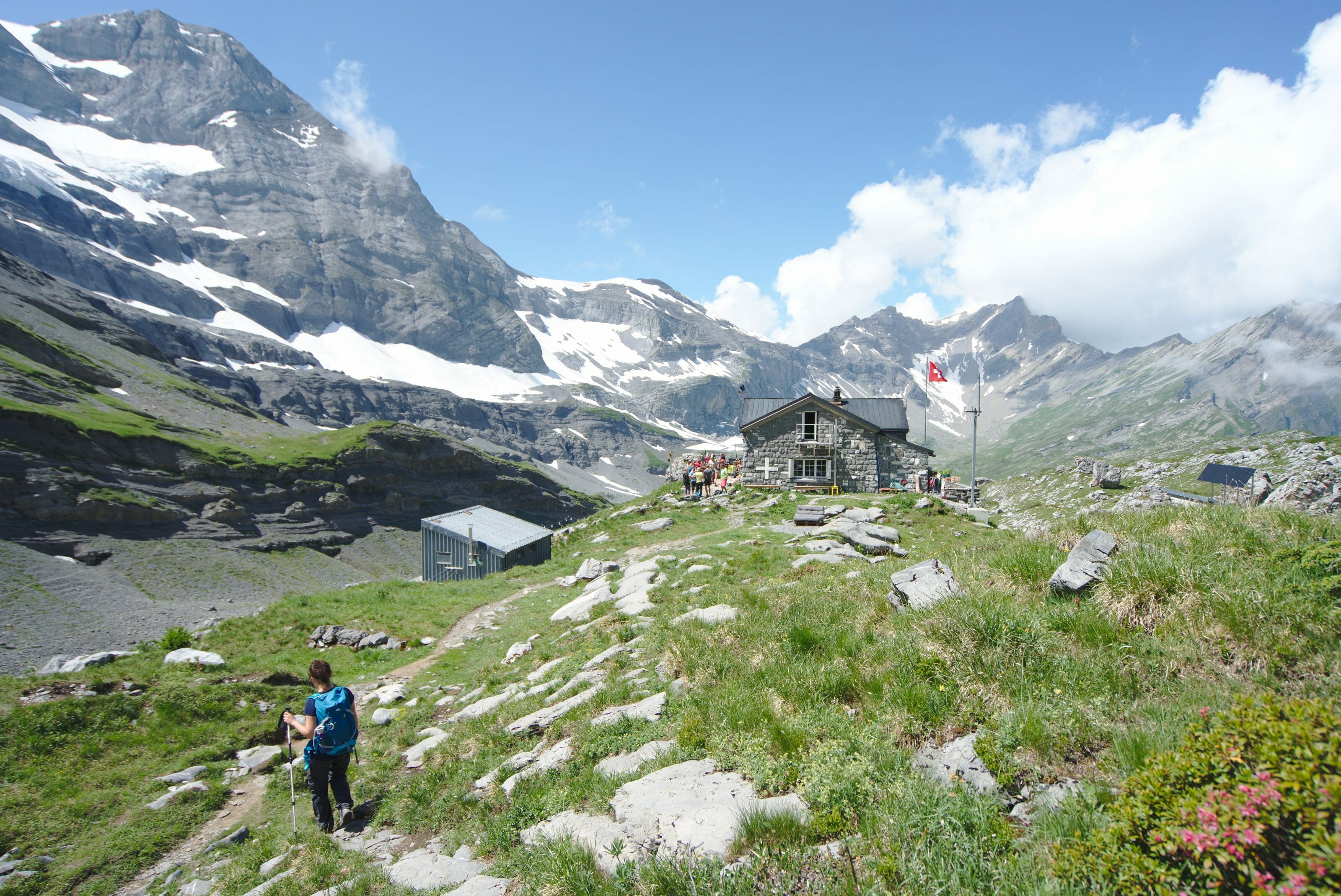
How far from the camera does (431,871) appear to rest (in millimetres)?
6754

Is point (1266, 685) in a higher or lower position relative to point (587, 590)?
higher

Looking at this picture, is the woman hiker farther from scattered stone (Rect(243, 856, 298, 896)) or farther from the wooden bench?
the wooden bench

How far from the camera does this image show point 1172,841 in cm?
327

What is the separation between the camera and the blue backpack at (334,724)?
893 centimetres

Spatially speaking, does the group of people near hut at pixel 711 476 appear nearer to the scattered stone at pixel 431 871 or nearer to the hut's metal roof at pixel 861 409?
the hut's metal roof at pixel 861 409

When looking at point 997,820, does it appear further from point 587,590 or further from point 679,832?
point 587,590

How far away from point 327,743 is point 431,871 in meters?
3.37

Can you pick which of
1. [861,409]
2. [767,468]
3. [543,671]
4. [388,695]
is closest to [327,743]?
[543,671]

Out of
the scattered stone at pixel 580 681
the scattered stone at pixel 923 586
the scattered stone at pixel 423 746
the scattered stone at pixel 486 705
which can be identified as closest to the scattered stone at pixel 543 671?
the scattered stone at pixel 486 705

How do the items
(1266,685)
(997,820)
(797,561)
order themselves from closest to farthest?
(997,820), (1266,685), (797,561)

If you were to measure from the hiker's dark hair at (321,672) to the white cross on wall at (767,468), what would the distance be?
34.2m

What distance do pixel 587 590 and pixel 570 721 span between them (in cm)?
1216

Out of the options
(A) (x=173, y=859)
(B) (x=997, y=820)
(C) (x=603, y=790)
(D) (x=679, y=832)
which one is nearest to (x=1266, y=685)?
(B) (x=997, y=820)

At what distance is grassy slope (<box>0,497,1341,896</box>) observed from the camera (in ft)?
15.2
